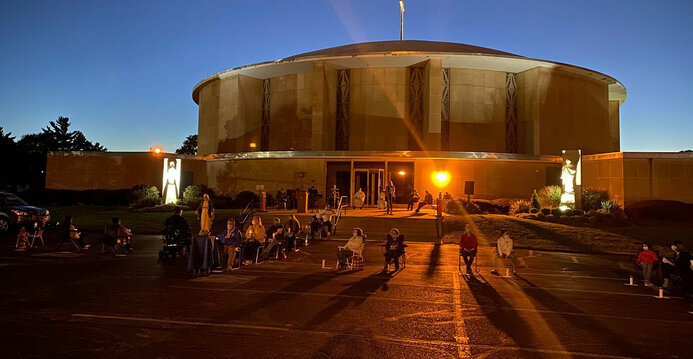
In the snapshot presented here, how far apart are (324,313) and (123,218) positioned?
20.0 m

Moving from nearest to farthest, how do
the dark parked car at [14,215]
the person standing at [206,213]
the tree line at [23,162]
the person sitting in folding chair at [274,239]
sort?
the person standing at [206,213] → the person sitting in folding chair at [274,239] → the dark parked car at [14,215] → the tree line at [23,162]

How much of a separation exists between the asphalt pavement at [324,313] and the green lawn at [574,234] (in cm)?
538

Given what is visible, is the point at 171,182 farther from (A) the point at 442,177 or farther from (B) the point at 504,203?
(B) the point at 504,203

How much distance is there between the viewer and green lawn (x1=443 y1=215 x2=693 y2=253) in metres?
17.1

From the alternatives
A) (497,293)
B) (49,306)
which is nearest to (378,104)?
(497,293)

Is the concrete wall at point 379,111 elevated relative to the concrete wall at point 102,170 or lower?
elevated

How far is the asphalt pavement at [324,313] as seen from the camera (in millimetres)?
5562

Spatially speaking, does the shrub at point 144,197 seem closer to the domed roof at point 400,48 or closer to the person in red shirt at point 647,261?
the domed roof at point 400,48

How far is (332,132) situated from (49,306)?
96.3ft

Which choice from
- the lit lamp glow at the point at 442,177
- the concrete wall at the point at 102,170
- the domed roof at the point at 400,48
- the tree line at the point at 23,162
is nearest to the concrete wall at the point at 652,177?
the lit lamp glow at the point at 442,177

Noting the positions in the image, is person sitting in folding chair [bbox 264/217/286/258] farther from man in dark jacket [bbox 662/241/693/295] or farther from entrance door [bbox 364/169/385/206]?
entrance door [bbox 364/169/385/206]

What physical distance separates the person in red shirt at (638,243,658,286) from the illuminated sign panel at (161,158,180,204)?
2684 cm

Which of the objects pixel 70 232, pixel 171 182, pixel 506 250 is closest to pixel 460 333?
pixel 506 250

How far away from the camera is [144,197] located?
28.5m
